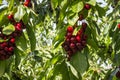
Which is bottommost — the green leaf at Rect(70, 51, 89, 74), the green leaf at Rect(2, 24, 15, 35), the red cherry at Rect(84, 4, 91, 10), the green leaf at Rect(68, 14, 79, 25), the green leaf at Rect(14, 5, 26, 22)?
the green leaf at Rect(70, 51, 89, 74)

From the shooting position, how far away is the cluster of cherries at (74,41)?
208 centimetres

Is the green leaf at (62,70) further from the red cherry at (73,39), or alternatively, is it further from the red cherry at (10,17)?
the red cherry at (10,17)

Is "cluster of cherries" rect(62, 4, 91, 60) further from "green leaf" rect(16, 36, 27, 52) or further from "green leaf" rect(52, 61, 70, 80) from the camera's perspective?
"green leaf" rect(16, 36, 27, 52)

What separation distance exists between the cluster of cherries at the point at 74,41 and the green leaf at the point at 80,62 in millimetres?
33

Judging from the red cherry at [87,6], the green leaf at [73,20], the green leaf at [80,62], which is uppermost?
the red cherry at [87,6]

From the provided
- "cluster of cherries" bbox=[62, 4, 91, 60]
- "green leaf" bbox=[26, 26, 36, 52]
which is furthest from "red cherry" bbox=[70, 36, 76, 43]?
"green leaf" bbox=[26, 26, 36, 52]

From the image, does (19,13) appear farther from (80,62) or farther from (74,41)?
(80,62)

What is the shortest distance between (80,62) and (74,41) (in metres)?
0.13

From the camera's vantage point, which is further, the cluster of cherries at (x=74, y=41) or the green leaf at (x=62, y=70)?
the green leaf at (x=62, y=70)

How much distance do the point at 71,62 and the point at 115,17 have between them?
831 mm

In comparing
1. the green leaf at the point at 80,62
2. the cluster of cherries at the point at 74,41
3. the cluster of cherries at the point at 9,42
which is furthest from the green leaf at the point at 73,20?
the cluster of cherries at the point at 9,42

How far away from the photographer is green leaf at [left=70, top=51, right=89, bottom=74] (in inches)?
79.0

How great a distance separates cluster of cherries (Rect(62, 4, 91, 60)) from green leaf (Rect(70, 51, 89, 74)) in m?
0.03

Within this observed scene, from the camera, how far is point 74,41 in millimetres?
2066
